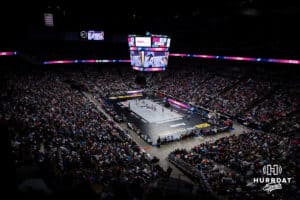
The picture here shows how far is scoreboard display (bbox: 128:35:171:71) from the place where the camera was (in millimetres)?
31094

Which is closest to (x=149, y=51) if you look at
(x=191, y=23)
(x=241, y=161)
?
(x=191, y=23)

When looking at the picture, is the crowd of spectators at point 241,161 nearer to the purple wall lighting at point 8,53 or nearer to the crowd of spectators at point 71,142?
the crowd of spectators at point 71,142

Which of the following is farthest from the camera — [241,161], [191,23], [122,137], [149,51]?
[191,23]

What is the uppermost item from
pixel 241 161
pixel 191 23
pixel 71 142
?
pixel 191 23

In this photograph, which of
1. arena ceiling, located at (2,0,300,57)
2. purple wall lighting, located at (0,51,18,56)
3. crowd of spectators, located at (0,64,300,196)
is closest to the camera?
crowd of spectators, located at (0,64,300,196)

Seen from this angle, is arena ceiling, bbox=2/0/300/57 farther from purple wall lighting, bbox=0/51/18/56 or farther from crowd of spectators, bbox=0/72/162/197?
crowd of spectators, bbox=0/72/162/197

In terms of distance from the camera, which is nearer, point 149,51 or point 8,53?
point 149,51

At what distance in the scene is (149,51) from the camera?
3123 centimetres

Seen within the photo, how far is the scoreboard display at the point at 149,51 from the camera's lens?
102 feet

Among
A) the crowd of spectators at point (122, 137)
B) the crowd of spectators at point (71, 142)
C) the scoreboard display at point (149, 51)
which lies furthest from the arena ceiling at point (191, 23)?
the crowd of spectators at point (71, 142)

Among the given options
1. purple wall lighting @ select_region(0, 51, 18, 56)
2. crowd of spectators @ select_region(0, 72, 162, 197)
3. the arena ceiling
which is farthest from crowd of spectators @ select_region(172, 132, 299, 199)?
purple wall lighting @ select_region(0, 51, 18, 56)

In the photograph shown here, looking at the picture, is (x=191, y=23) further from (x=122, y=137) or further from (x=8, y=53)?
(x=8, y=53)

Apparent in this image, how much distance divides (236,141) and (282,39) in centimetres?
2341

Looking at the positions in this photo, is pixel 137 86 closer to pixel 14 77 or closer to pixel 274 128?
pixel 14 77
